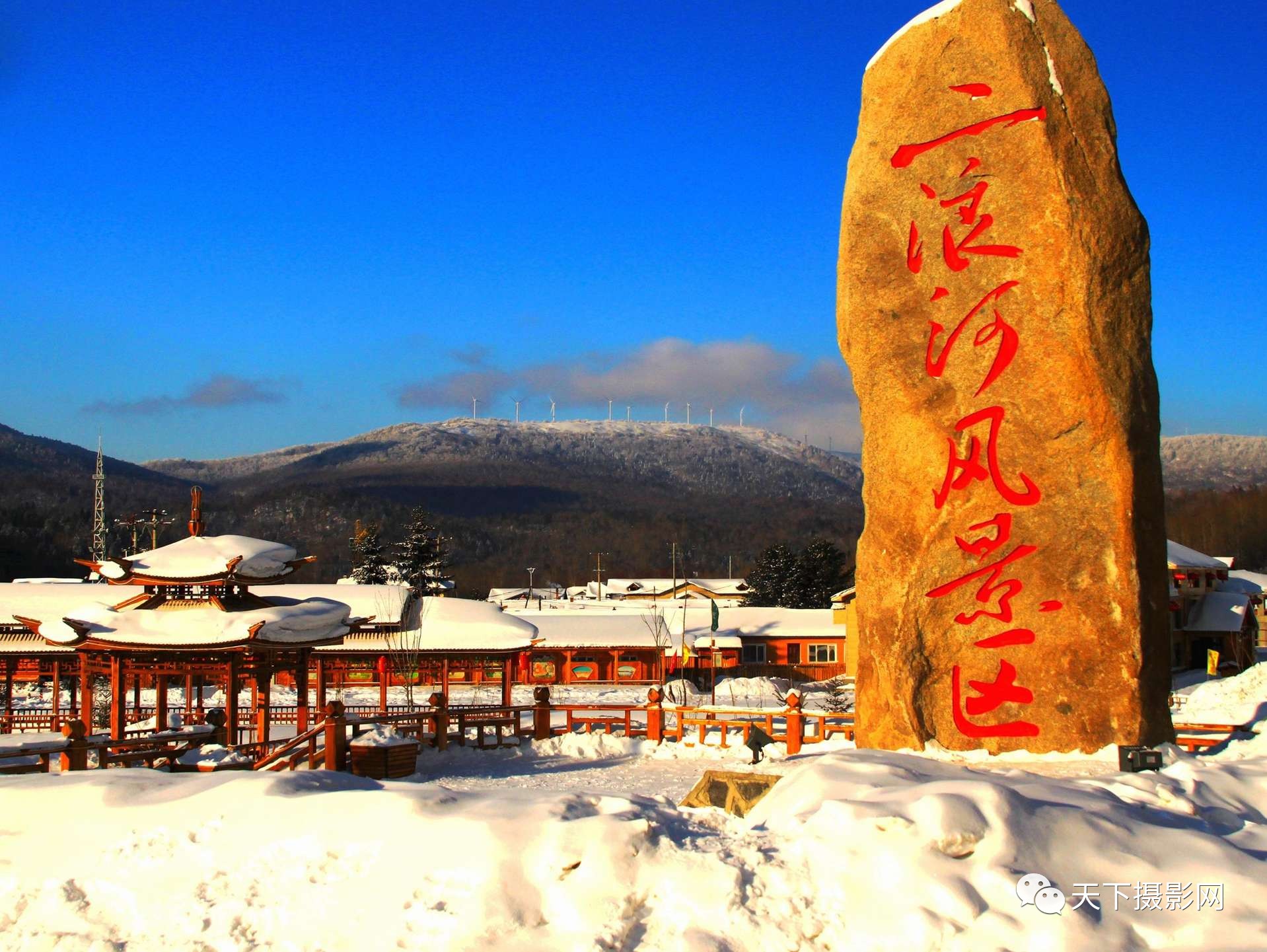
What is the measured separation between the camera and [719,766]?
16688mm

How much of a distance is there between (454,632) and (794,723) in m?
17.2

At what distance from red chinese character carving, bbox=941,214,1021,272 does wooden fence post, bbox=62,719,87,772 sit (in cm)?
1121

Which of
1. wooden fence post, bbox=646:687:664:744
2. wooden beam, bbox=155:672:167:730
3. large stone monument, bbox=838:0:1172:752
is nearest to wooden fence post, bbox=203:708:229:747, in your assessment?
wooden beam, bbox=155:672:167:730

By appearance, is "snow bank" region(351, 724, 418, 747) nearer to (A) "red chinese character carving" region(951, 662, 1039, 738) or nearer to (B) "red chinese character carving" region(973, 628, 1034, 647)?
(A) "red chinese character carving" region(951, 662, 1039, 738)

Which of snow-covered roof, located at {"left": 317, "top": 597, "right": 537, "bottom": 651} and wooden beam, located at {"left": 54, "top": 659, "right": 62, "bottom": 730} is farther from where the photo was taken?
snow-covered roof, located at {"left": 317, "top": 597, "right": 537, "bottom": 651}

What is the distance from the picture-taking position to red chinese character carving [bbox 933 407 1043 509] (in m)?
11.2

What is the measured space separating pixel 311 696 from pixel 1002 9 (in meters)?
33.1

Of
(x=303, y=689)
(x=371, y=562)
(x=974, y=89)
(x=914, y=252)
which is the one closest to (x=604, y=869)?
(x=914, y=252)

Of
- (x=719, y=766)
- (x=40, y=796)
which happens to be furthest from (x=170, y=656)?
(x=40, y=796)

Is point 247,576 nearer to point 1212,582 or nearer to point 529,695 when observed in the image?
point 529,695

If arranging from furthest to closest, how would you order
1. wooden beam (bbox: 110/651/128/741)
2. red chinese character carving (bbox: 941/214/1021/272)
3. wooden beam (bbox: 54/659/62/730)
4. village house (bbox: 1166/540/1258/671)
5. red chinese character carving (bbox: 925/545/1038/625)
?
village house (bbox: 1166/540/1258/671)
wooden beam (bbox: 54/659/62/730)
wooden beam (bbox: 110/651/128/741)
red chinese character carving (bbox: 941/214/1021/272)
red chinese character carving (bbox: 925/545/1038/625)

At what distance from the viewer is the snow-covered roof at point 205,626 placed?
20234mm

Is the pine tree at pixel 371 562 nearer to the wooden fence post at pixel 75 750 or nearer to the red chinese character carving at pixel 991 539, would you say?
the wooden fence post at pixel 75 750

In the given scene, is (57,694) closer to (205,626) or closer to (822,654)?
(205,626)
